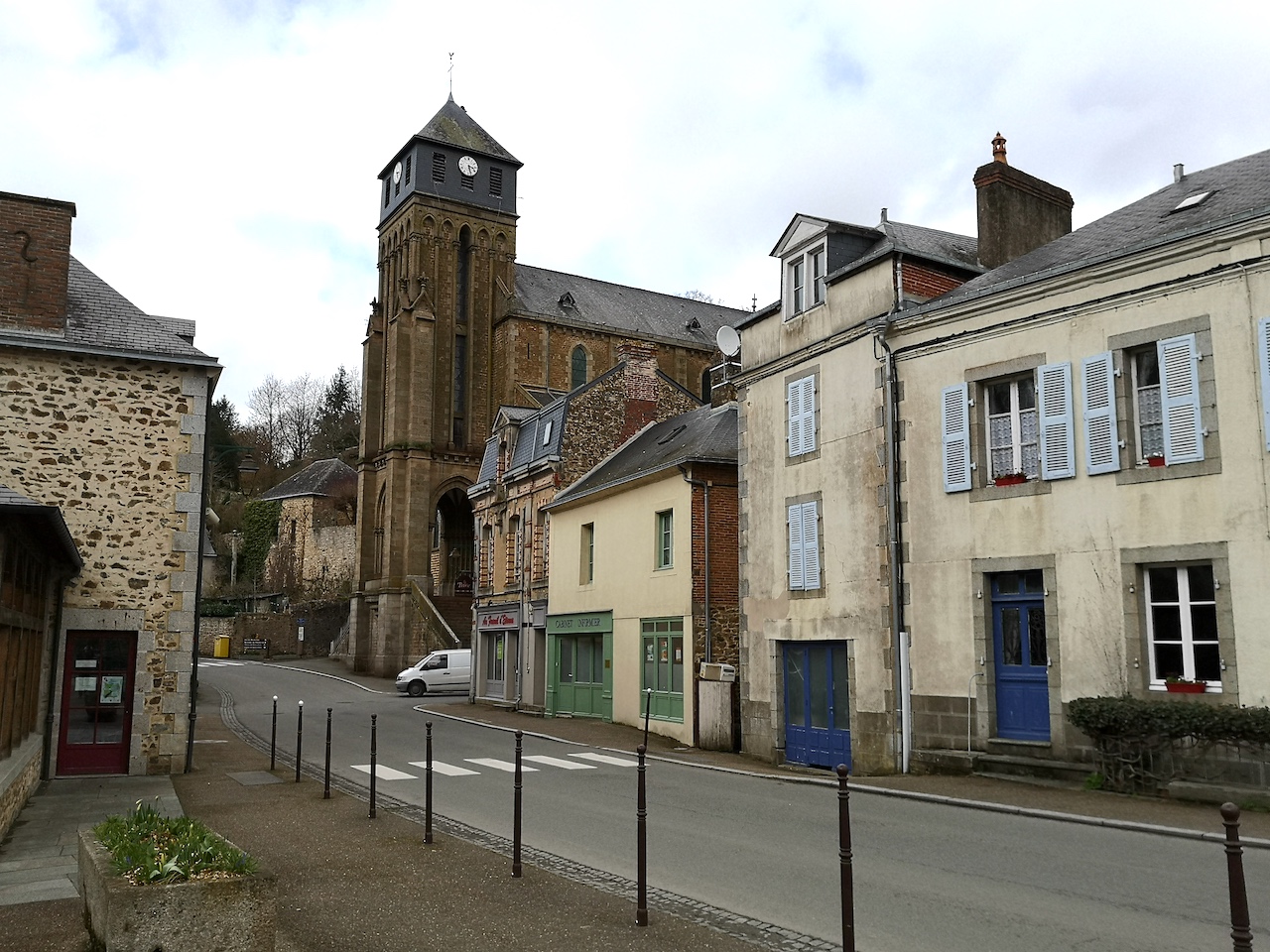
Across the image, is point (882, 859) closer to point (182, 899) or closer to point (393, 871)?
point (393, 871)

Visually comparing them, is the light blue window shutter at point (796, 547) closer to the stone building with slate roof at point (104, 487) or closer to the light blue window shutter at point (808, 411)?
the light blue window shutter at point (808, 411)

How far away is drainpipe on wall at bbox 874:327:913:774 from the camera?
585 inches

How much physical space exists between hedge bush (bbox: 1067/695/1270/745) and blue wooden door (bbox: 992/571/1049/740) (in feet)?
2.73

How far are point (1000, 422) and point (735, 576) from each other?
26.5ft

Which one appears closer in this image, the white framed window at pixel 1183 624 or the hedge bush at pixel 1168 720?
the hedge bush at pixel 1168 720

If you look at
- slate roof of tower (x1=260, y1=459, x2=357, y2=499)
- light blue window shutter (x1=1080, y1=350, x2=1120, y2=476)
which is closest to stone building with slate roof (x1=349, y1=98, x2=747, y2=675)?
slate roof of tower (x1=260, y1=459, x2=357, y2=499)

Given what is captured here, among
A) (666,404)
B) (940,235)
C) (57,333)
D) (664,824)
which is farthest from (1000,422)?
(666,404)

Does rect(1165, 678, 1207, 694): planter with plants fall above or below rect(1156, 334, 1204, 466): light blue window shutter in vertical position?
below

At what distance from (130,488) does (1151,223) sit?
1440 centimetres

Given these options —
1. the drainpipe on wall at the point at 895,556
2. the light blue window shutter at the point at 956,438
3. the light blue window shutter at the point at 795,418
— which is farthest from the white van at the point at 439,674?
the light blue window shutter at the point at 956,438

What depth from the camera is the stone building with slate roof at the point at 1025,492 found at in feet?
38.7

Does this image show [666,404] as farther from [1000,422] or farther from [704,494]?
[1000,422]

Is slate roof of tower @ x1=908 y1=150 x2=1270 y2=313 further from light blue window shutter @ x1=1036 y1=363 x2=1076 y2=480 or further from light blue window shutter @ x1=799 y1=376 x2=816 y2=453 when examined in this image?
light blue window shutter @ x1=799 y1=376 x2=816 y2=453

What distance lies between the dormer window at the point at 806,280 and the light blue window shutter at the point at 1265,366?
277 inches
